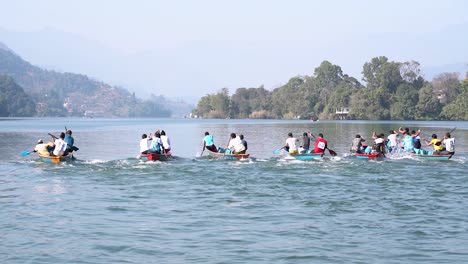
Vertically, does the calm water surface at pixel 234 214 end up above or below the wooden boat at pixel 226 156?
below

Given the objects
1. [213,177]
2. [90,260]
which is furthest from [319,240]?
[213,177]

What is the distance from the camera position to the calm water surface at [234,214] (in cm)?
1586

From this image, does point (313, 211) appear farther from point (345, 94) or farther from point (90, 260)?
point (345, 94)

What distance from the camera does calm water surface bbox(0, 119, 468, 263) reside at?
1586 cm

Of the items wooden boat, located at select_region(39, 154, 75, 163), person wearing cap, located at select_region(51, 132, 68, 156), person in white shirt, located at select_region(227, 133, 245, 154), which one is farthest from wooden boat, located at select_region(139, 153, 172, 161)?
person wearing cap, located at select_region(51, 132, 68, 156)

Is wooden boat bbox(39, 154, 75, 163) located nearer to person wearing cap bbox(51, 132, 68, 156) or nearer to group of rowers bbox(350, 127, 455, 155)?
person wearing cap bbox(51, 132, 68, 156)

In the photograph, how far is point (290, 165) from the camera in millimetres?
34531

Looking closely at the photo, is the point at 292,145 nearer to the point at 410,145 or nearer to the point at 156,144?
the point at 410,145

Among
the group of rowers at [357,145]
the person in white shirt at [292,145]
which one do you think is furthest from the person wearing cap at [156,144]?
the person in white shirt at [292,145]

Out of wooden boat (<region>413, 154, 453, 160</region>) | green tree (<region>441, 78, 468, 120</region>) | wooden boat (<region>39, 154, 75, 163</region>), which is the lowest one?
wooden boat (<region>413, 154, 453, 160</region>)

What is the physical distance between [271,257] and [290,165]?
758 inches

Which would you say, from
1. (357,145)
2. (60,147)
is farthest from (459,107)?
(60,147)

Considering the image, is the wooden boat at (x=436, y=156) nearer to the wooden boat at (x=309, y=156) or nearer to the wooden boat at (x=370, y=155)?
the wooden boat at (x=370, y=155)

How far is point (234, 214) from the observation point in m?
20.5
